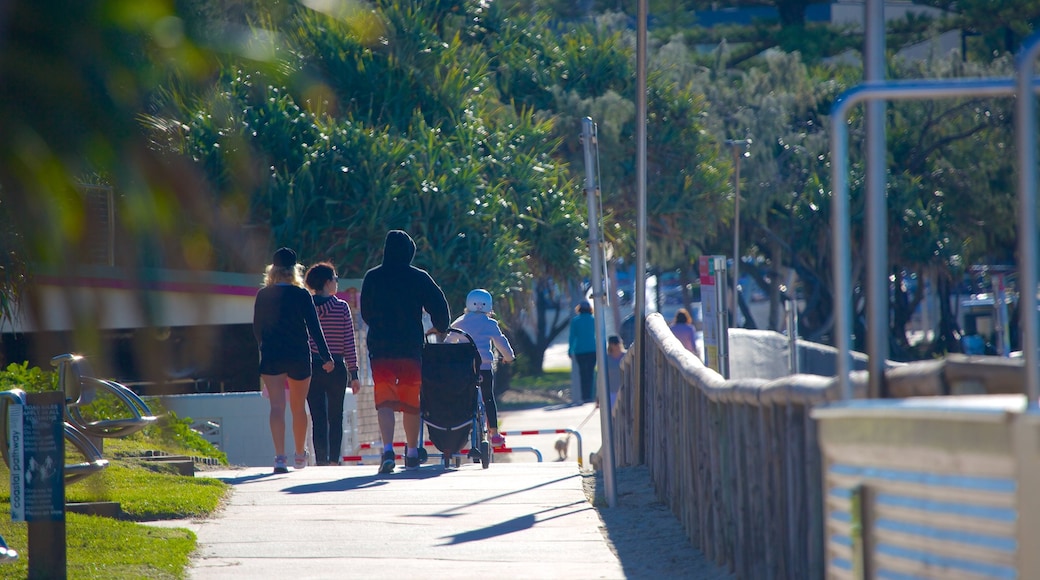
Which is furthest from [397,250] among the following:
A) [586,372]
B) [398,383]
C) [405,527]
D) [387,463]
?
[586,372]

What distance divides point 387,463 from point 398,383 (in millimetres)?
632

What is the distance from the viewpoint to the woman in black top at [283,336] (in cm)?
1010

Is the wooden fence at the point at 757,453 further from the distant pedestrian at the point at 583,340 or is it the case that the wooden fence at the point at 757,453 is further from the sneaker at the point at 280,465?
the distant pedestrian at the point at 583,340

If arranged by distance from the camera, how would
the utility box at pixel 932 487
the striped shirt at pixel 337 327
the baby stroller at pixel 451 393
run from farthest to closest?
1. the striped shirt at pixel 337 327
2. the baby stroller at pixel 451 393
3. the utility box at pixel 932 487

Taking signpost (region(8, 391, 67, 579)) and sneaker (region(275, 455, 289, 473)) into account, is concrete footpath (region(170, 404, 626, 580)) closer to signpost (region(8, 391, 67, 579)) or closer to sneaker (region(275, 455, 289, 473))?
sneaker (region(275, 455, 289, 473))

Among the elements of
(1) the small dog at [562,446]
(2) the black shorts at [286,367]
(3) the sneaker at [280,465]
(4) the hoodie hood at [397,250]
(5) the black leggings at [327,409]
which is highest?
(4) the hoodie hood at [397,250]

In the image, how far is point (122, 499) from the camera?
7953 millimetres

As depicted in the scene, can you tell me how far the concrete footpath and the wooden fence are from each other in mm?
552

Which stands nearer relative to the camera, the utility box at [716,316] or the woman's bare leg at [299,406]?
the woman's bare leg at [299,406]

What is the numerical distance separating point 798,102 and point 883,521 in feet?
113

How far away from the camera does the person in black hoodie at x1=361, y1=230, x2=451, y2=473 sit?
1016 centimetres

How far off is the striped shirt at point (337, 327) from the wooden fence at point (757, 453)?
3.61 metres

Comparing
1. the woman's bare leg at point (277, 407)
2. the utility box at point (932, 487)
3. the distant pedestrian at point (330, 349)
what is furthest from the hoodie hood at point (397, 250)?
the utility box at point (932, 487)

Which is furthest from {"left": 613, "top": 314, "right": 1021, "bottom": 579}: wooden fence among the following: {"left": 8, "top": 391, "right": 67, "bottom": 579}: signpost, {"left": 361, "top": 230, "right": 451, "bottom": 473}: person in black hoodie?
{"left": 8, "top": 391, "right": 67, "bottom": 579}: signpost
